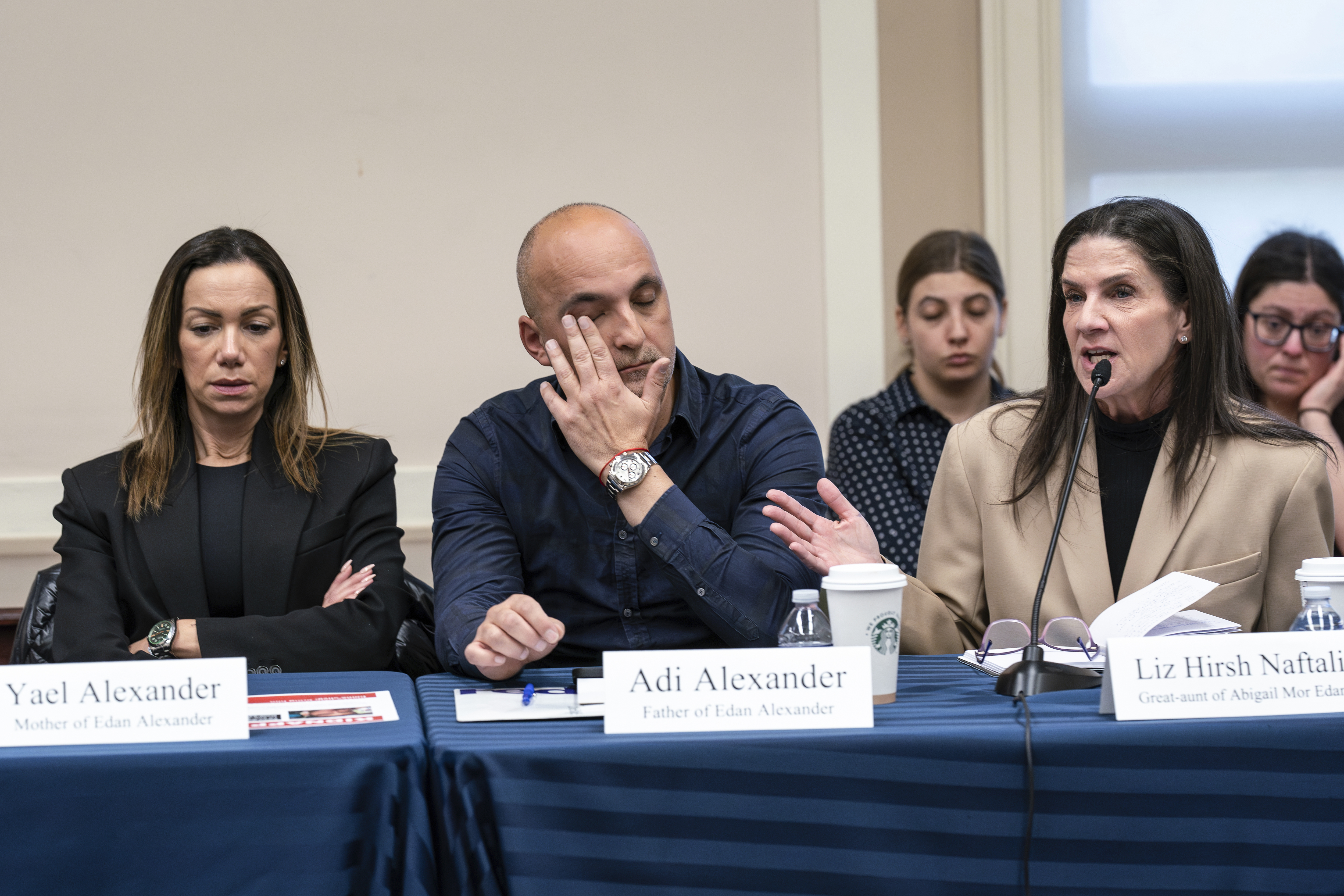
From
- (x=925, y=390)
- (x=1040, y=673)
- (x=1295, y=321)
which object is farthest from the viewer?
(x=925, y=390)

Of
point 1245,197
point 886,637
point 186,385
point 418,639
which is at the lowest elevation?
point 418,639

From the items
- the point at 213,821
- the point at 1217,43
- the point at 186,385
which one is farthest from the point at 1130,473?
the point at 1217,43

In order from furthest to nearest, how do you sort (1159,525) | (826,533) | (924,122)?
(924,122) → (1159,525) → (826,533)

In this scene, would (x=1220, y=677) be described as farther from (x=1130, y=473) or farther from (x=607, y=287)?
(x=607, y=287)

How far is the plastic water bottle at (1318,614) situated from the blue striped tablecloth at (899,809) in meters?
0.16

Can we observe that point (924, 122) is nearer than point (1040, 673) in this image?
No

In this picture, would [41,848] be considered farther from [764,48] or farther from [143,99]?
[764,48]

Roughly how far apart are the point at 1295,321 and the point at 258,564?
2.26 m

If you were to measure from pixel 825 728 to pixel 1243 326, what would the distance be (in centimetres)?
211

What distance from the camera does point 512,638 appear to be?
4.22 feet

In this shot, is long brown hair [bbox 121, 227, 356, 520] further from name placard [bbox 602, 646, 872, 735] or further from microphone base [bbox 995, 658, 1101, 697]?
microphone base [bbox 995, 658, 1101, 697]

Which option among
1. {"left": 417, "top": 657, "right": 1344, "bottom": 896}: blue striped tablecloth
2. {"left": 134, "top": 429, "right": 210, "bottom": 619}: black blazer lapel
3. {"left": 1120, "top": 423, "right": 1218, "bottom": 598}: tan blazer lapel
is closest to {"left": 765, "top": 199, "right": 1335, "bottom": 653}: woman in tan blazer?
{"left": 1120, "top": 423, "right": 1218, "bottom": 598}: tan blazer lapel

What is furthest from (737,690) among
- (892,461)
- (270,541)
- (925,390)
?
(925,390)

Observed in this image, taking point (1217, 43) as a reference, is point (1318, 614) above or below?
below
